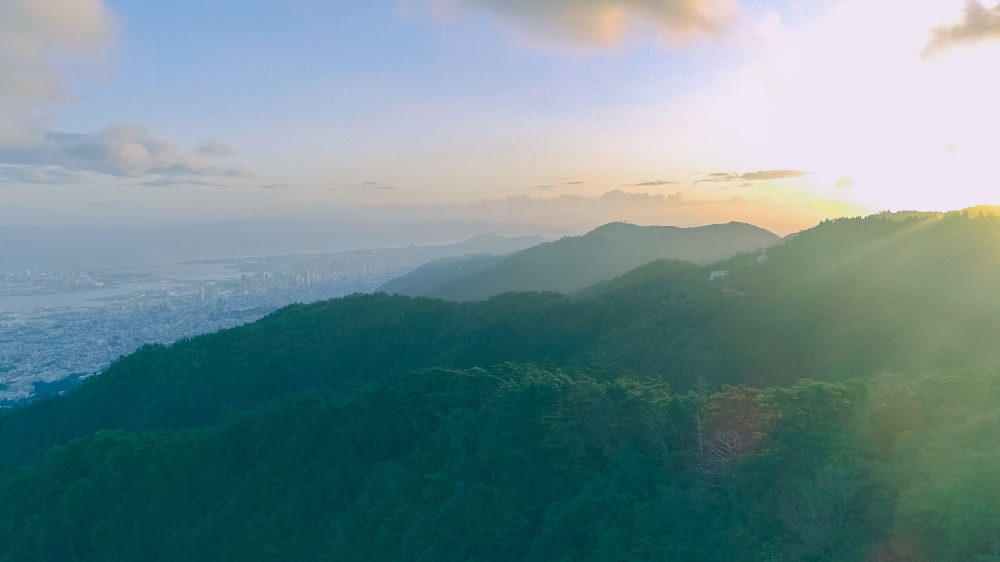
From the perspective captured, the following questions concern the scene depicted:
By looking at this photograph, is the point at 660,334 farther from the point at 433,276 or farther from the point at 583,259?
the point at 433,276

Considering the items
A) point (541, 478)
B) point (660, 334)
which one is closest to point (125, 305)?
point (660, 334)

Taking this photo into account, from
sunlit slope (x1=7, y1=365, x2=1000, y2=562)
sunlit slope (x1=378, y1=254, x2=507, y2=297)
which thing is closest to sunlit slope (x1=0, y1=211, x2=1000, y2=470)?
sunlit slope (x1=7, y1=365, x2=1000, y2=562)

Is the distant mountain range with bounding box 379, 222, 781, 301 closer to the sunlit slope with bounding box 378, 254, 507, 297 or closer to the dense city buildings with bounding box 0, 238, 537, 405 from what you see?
the sunlit slope with bounding box 378, 254, 507, 297

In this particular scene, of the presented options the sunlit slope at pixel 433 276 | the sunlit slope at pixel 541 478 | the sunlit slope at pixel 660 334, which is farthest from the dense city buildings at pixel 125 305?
the sunlit slope at pixel 541 478

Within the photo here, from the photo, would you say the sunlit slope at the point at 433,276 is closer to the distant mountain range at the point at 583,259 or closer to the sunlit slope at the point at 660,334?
the distant mountain range at the point at 583,259

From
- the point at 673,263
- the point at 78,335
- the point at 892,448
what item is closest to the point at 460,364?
the point at 892,448
